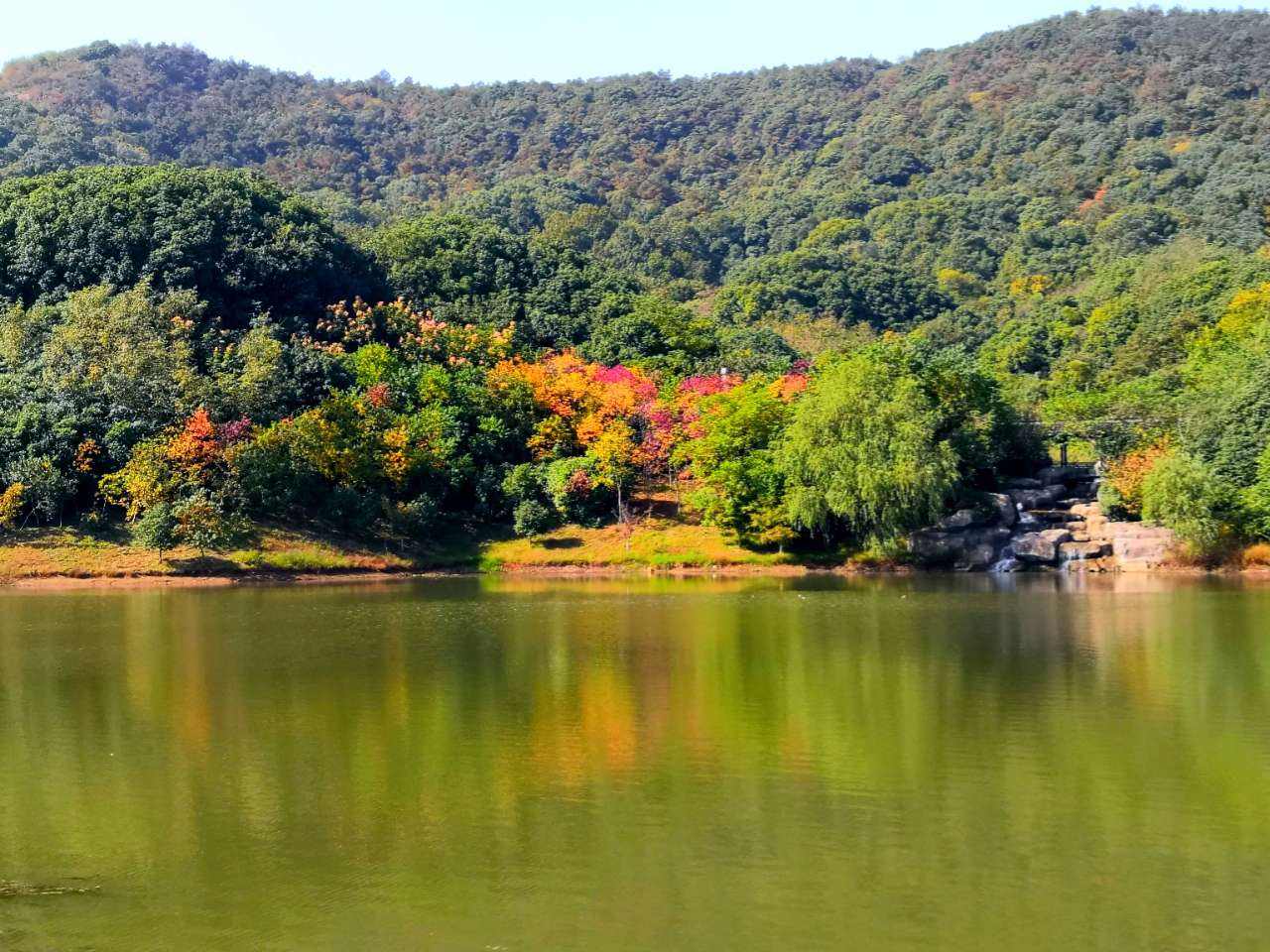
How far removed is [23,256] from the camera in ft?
218

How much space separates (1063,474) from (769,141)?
345 ft

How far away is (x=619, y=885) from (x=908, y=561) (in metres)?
42.2

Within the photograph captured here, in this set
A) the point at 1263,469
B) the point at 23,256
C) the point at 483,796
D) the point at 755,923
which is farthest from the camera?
the point at 23,256

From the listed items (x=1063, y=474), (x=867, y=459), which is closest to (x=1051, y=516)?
(x=1063, y=474)

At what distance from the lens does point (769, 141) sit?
15962cm

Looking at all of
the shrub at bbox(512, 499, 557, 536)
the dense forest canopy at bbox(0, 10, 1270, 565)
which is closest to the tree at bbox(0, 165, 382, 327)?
the dense forest canopy at bbox(0, 10, 1270, 565)

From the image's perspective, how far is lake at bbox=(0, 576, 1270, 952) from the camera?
14.6 metres

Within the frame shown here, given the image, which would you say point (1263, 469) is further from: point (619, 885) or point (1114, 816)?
point (619, 885)

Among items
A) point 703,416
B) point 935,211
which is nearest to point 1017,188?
point 935,211

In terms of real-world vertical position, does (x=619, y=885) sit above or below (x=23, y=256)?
below

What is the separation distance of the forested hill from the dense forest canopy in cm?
66

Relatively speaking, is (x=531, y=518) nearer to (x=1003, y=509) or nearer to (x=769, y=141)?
(x=1003, y=509)

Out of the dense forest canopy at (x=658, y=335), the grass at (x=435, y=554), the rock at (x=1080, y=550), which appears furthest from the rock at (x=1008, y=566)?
the grass at (x=435, y=554)

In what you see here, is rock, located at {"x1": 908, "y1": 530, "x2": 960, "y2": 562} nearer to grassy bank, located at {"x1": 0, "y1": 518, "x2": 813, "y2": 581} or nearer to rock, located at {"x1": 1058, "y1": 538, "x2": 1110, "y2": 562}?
rock, located at {"x1": 1058, "y1": 538, "x2": 1110, "y2": 562}
